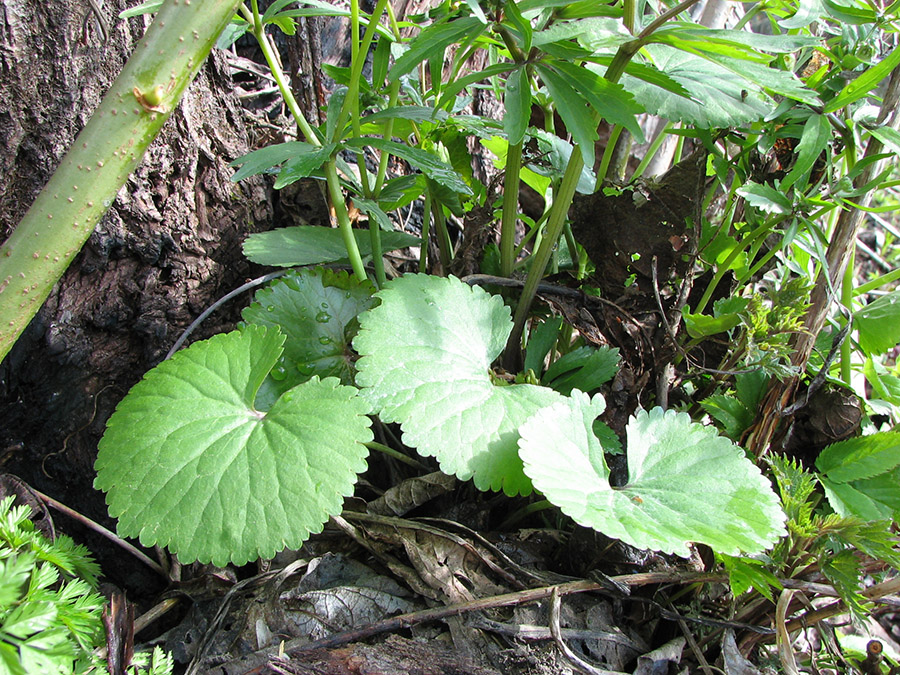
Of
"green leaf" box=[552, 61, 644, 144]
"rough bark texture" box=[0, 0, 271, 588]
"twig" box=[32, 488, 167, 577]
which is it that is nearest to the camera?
"green leaf" box=[552, 61, 644, 144]

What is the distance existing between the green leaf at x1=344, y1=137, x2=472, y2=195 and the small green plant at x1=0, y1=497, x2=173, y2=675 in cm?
68

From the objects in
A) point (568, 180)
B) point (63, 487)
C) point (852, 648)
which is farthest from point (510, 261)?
point (852, 648)

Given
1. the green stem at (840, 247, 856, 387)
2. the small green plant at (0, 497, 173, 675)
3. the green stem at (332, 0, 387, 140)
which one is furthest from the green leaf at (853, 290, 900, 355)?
the small green plant at (0, 497, 173, 675)

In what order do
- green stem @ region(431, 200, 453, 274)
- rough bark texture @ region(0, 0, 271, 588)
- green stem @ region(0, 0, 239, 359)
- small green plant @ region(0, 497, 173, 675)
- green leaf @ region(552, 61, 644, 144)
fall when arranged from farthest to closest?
1. green stem @ region(431, 200, 453, 274)
2. rough bark texture @ region(0, 0, 271, 588)
3. green leaf @ region(552, 61, 644, 144)
4. green stem @ region(0, 0, 239, 359)
5. small green plant @ region(0, 497, 173, 675)

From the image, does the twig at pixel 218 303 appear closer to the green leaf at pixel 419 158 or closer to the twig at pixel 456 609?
the green leaf at pixel 419 158

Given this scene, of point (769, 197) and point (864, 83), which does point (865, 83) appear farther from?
point (769, 197)

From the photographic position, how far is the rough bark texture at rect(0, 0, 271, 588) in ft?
3.39

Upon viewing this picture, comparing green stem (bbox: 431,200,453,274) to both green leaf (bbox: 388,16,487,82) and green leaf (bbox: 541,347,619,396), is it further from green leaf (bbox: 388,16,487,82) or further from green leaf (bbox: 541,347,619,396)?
green leaf (bbox: 388,16,487,82)

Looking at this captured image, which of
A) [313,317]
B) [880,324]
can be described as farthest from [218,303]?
[880,324]

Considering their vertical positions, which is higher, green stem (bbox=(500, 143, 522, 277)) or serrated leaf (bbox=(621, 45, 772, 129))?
serrated leaf (bbox=(621, 45, 772, 129))

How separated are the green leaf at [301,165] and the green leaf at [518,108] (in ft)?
0.89

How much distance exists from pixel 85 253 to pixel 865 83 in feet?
4.42

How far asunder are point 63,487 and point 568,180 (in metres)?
1.06

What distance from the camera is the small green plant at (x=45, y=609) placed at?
579mm
